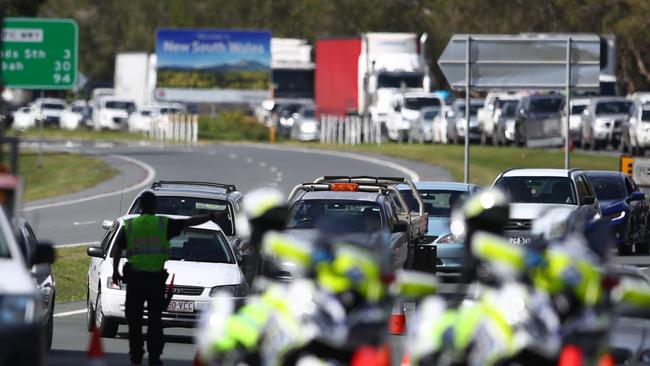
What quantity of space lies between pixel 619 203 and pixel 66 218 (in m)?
12.9

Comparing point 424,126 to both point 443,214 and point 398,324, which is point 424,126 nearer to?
point 443,214

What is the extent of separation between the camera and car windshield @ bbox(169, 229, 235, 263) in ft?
62.3

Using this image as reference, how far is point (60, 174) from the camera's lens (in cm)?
5156

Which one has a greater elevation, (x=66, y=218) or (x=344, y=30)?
(x=344, y=30)

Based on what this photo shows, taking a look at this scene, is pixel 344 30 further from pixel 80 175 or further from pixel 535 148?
pixel 80 175

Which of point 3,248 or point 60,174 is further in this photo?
point 60,174

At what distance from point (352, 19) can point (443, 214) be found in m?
81.3

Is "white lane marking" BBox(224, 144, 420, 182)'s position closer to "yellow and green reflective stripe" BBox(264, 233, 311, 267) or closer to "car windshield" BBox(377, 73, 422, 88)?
"car windshield" BBox(377, 73, 422, 88)

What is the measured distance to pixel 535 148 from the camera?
57.3 metres

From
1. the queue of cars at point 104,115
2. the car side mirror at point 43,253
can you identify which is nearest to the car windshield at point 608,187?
the car side mirror at point 43,253

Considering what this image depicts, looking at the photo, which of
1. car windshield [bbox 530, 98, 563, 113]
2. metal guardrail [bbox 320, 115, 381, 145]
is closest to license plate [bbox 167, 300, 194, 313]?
car windshield [bbox 530, 98, 563, 113]

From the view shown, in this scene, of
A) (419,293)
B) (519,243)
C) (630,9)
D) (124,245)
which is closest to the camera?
(419,293)

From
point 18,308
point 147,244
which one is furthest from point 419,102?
point 18,308

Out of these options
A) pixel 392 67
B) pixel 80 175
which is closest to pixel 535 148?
pixel 392 67
